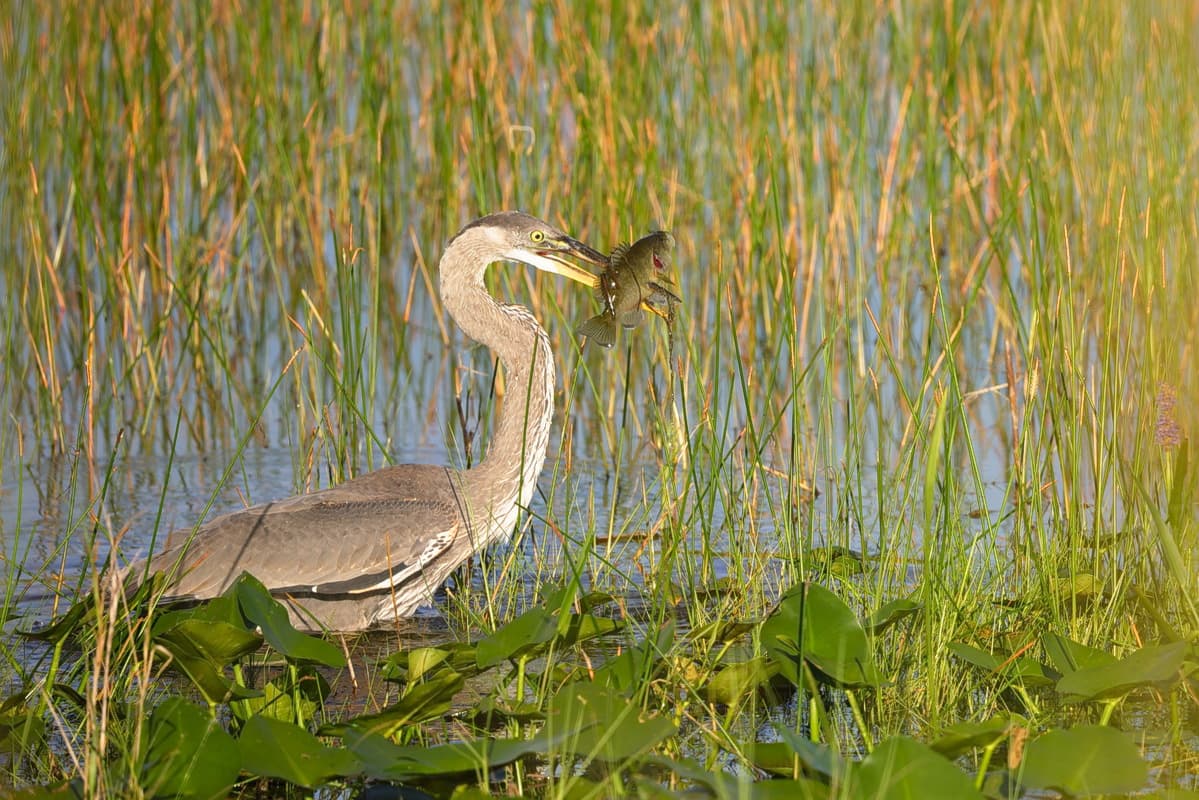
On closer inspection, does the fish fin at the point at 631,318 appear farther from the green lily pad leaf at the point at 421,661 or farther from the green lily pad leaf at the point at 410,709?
the green lily pad leaf at the point at 410,709

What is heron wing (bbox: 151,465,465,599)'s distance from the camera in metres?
4.04

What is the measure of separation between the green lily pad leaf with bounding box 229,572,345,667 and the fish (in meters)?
1.35

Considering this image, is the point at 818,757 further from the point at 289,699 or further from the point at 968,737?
the point at 289,699

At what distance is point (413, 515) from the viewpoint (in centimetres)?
417

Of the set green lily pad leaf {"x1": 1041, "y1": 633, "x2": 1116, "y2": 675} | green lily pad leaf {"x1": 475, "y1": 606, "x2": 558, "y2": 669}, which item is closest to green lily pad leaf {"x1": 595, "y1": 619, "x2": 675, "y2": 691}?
green lily pad leaf {"x1": 475, "y1": 606, "x2": 558, "y2": 669}

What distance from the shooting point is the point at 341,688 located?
3625mm

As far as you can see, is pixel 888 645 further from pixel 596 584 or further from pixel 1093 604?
pixel 596 584

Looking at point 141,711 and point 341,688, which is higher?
point 141,711

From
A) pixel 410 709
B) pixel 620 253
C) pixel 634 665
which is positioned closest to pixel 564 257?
pixel 620 253

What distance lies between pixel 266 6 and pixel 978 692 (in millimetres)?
4532

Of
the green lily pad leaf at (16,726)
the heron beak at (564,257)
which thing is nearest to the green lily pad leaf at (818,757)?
the green lily pad leaf at (16,726)

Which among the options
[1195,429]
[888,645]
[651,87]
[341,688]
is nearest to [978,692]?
[888,645]

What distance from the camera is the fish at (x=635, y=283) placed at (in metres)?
4.11

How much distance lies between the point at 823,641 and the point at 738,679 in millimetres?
191
